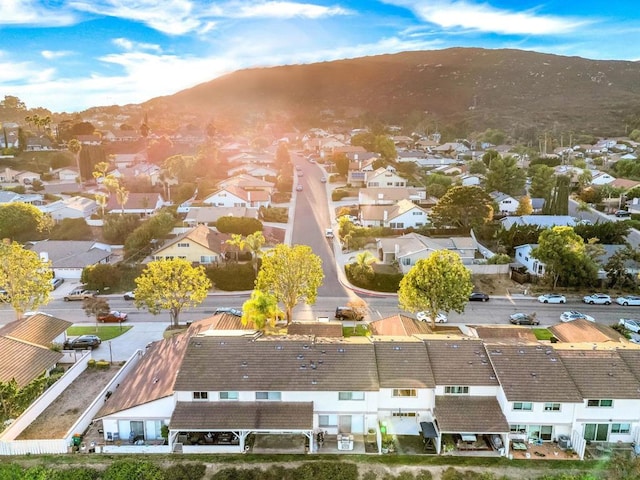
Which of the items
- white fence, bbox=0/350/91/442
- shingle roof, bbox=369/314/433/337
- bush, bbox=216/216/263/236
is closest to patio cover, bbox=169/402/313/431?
white fence, bbox=0/350/91/442

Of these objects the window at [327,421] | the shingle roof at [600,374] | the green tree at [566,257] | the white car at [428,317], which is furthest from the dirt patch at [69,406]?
the green tree at [566,257]

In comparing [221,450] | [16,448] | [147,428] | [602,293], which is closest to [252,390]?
[221,450]

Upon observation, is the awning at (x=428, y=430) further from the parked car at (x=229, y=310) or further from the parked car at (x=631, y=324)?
the parked car at (x=631, y=324)

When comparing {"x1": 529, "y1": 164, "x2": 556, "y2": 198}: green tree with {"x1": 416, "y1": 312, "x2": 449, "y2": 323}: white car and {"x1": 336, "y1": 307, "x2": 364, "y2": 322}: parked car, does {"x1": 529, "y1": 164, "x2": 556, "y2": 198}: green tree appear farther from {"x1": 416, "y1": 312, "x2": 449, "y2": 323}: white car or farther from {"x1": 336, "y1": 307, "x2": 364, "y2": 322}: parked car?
{"x1": 336, "y1": 307, "x2": 364, "y2": 322}: parked car

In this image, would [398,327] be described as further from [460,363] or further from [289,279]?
[289,279]

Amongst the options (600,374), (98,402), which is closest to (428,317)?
(600,374)
